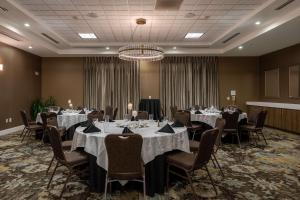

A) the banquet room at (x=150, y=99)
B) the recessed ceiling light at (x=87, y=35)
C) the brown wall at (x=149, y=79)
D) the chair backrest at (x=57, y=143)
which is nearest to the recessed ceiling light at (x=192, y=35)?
the banquet room at (x=150, y=99)

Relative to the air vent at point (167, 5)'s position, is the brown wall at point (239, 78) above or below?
below

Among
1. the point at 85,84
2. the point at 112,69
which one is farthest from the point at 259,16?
the point at 85,84

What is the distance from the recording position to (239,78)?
10633 mm

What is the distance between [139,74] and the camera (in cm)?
1042


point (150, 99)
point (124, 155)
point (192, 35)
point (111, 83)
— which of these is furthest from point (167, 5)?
A: point (111, 83)

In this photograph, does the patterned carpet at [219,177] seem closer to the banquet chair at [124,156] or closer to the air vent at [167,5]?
the banquet chair at [124,156]

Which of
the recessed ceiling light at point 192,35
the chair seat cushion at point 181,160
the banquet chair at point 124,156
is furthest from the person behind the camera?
the recessed ceiling light at point 192,35

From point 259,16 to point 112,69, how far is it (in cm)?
640

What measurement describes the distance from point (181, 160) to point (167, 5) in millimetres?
3637

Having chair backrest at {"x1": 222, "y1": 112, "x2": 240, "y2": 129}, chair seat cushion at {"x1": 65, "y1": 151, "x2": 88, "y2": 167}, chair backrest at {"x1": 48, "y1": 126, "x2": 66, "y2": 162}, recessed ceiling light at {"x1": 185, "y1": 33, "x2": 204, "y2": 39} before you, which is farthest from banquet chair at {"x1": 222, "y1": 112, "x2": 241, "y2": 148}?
chair backrest at {"x1": 48, "y1": 126, "x2": 66, "y2": 162}

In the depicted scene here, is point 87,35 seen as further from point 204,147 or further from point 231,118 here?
point 204,147

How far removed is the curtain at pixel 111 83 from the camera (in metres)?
10.4

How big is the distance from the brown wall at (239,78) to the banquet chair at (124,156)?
865 cm

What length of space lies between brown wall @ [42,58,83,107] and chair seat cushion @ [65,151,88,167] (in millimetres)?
7490
